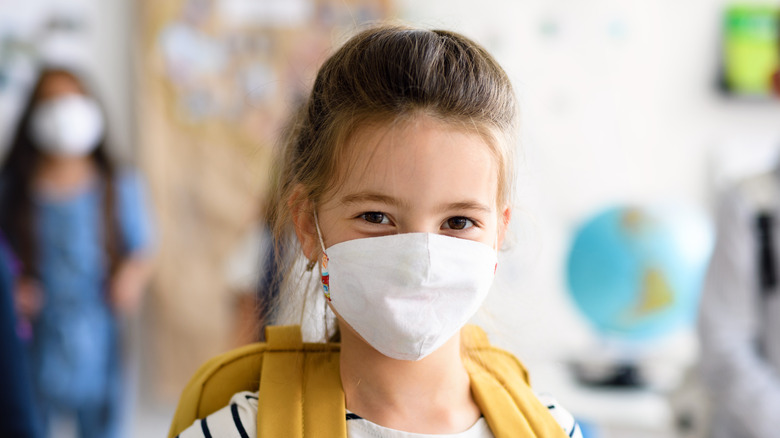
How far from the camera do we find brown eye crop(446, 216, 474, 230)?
841mm

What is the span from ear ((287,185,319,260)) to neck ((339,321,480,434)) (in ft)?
0.32

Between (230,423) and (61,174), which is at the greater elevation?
(61,174)

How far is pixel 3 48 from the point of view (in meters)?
3.32

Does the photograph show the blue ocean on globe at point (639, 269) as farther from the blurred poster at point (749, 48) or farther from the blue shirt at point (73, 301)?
the blue shirt at point (73, 301)

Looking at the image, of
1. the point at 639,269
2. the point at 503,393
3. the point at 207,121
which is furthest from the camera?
the point at 207,121

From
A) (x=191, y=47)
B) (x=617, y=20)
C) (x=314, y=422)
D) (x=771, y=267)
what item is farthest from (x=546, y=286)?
(x=314, y=422)

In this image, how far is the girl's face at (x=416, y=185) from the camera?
31.4 inches

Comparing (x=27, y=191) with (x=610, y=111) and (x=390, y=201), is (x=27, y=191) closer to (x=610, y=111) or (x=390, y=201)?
(x=610, y=111)

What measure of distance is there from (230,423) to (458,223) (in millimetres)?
328

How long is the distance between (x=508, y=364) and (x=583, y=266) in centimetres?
141

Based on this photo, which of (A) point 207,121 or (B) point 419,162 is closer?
(B) point 419,162

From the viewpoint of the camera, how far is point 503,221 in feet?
3.04

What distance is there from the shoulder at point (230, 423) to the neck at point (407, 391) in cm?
11

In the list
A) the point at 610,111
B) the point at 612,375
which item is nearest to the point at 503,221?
the point at 612,375
